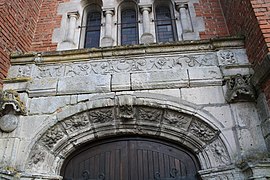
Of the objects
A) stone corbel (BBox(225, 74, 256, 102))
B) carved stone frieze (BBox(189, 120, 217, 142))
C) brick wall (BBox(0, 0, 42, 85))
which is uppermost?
brick wall (BBox(0, 0, 42, 85))

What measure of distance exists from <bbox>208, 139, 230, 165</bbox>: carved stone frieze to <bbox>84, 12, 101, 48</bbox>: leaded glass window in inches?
105

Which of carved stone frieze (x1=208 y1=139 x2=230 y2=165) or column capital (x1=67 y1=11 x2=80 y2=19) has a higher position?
column capital (x1=67 y1=11 x2=80 y2=19)

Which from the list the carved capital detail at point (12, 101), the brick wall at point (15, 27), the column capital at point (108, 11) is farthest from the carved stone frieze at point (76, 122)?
the column capital at point (108, 11)

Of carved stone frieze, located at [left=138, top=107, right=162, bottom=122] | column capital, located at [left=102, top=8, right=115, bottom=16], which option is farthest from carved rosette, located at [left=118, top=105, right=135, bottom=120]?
column capital, located at [left=102, top=8, right=115, bottom=16]

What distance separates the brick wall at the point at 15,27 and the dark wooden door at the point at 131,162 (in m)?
1.72

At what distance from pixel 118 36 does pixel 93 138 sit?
1999 mm

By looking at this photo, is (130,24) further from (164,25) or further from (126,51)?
(126,51)

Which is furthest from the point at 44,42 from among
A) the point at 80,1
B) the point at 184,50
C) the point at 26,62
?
the point at 184,50

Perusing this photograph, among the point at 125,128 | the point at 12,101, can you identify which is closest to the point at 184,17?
the point at 125,128

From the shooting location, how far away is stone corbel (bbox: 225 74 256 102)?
317 centimetres

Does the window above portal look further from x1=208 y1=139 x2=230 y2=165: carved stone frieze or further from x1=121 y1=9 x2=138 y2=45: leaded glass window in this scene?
x1=208 y1=139 x2=230 y2=165: carved stone frieze

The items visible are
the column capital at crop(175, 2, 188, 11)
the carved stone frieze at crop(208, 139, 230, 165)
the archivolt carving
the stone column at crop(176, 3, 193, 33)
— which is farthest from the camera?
the column capital at crop(175, 2, 188, 11)

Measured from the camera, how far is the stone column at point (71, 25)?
4473 millimetres

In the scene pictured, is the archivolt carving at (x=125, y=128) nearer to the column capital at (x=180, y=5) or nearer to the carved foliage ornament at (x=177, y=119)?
the carved foliage ornament at (x=177, y=119)
